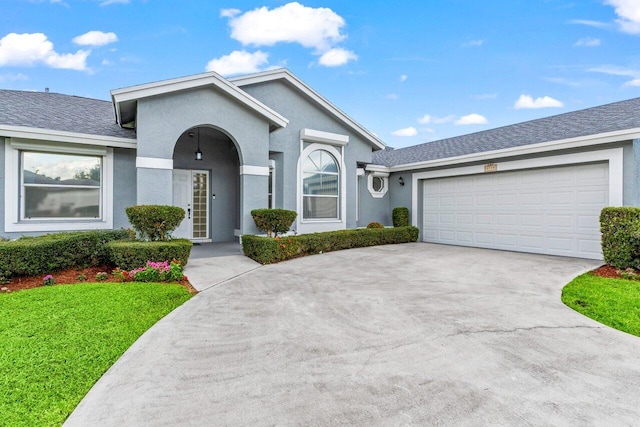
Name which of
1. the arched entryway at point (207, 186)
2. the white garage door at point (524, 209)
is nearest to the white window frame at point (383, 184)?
the white garage door at point (524, 209)

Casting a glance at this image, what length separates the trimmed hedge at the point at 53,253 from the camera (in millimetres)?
5738

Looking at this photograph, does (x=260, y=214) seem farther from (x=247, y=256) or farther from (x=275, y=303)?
(x=275, y=303)

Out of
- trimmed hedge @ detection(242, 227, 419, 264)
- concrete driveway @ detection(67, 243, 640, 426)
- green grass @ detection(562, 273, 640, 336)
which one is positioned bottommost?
concrete driveway @ detection(67, 243, 640, 426)

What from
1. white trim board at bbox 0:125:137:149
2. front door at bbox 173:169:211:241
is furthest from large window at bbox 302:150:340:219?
white trim board at bbox 0:125:137:149

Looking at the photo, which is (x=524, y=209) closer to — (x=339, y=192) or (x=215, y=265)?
(x=339, y=192)

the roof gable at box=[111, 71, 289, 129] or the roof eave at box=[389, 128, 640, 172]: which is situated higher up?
the roof gable at box=[111, 71, 289, 129]

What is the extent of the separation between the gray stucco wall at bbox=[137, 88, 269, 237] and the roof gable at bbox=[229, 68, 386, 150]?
5.59 ft

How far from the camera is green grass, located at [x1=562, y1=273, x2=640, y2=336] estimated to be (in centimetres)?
429

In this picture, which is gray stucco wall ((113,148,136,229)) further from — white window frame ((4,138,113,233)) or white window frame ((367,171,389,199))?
white window frame ((367,171,389,199))

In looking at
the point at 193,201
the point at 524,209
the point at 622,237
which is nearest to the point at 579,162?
the point at 524,209

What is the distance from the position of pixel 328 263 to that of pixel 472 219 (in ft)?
20.9

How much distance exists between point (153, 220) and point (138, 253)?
955 millimetres

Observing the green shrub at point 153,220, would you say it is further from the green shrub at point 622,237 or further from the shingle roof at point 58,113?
the green shrub at point 622,237

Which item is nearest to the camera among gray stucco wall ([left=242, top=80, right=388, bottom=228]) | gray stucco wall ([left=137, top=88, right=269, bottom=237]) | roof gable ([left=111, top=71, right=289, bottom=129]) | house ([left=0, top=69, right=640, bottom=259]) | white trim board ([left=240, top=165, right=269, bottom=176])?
roof gable ([left=111, top=71, right=289, bottom=129])
